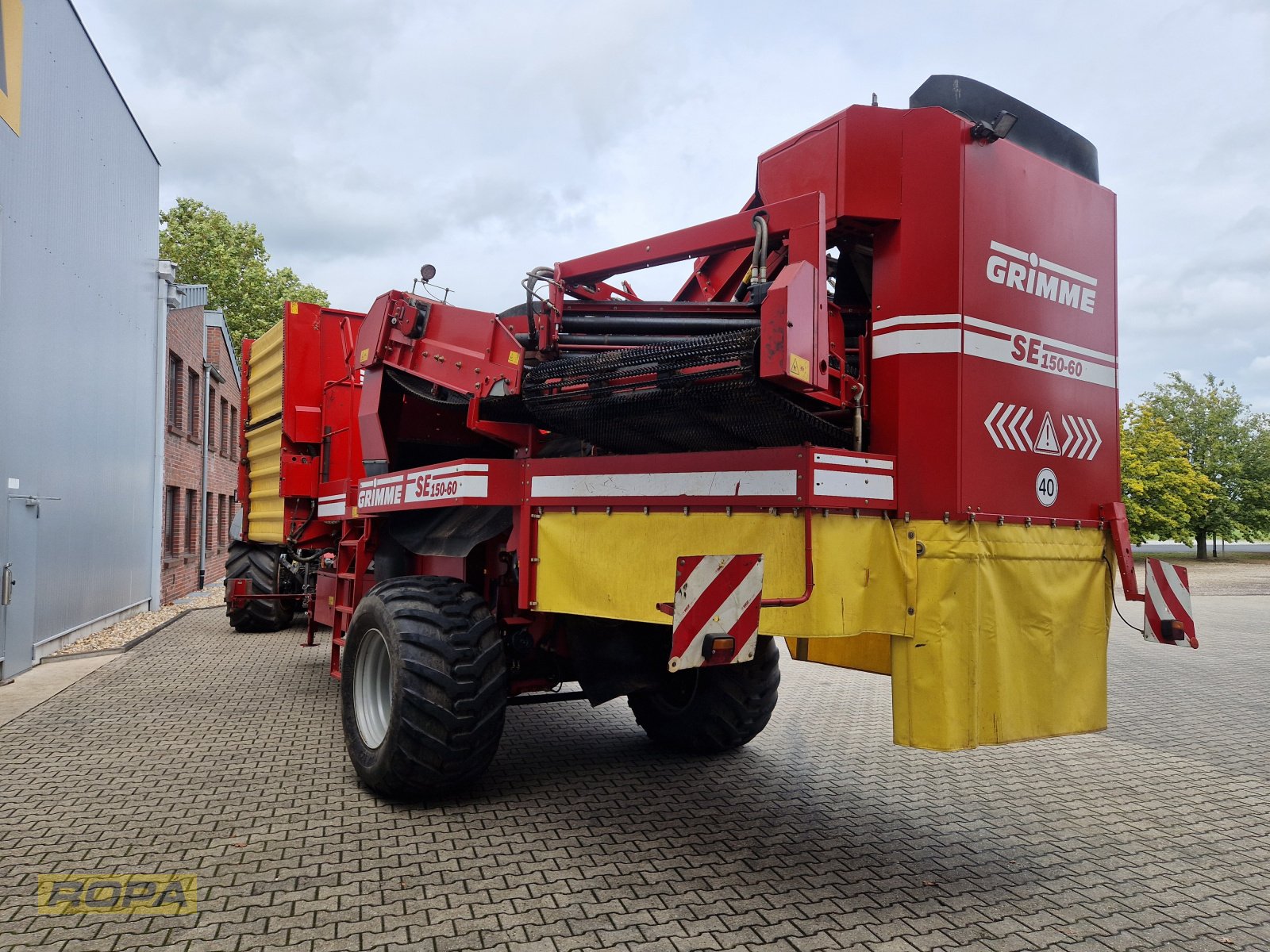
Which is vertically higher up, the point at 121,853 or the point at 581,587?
the point at 581,587

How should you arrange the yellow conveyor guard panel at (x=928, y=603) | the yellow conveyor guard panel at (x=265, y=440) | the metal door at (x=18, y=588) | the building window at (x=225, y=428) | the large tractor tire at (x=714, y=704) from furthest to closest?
the building window at (x=225, y=428) → the yellow conveyor guard panel at (x=265, y=440) → the metal door at (x=18, y=588) → the large tractor tire at (x=714, y=704) → the yellow conveyor guard panel at (x=928, y=603)

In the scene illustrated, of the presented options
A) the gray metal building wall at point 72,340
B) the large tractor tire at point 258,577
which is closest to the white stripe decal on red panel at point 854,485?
the gray metal building wall at point 72,340

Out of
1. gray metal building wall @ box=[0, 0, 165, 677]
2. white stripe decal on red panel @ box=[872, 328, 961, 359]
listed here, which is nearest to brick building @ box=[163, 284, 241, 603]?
gray metal building wall @ box=[0, 0, 165, 677]

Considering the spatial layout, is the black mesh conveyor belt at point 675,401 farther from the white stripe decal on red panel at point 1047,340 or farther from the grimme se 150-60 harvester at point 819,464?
the white stripe decal on red panel at point 1047,340

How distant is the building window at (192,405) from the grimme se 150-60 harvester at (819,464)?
1481 cm

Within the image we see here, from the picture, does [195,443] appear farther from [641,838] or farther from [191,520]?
[641,838]

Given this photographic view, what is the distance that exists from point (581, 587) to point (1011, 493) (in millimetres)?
1835

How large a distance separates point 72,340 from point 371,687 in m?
7.41

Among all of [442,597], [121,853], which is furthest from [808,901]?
[121,853]

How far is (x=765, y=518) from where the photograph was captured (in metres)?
3.29

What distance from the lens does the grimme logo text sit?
11.7ft

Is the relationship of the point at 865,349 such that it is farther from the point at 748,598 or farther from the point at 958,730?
the point at 958,730

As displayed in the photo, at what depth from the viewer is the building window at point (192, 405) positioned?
17641mm

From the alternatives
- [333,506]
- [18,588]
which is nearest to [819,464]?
[333,506]
